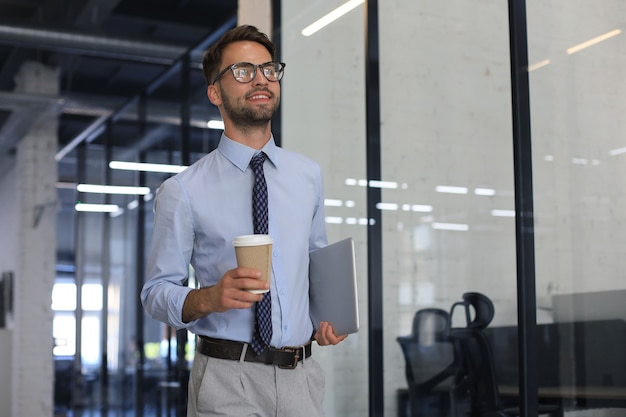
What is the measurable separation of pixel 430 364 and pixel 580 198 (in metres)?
1.23

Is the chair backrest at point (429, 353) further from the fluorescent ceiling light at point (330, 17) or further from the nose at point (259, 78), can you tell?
the nose at point (259, 78)

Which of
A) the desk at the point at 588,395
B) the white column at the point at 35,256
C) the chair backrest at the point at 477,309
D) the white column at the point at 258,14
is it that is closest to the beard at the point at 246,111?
the desk at the point at 588,395

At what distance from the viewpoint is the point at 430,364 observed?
399 centimetres

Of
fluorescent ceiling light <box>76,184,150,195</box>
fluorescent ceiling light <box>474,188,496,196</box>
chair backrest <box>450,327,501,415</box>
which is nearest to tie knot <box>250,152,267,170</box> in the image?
fluorescent ceiling light <box>474,188,496,196</box>

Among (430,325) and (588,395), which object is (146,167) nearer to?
(430,325)

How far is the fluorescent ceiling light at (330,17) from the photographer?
4.66 m

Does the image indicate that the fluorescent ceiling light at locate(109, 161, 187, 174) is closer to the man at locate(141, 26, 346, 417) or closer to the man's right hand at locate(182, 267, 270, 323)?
the man at locate(141, 26, 346, 417)

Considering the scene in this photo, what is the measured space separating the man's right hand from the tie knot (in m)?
0.37

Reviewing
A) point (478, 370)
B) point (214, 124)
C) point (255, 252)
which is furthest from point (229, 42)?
point (214, 124)

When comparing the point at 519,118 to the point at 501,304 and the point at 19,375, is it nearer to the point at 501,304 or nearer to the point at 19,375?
the point at 501,304

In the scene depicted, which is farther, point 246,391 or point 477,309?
point 477,309

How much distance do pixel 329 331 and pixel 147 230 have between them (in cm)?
763

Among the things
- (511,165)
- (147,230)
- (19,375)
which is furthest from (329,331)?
(19,375)

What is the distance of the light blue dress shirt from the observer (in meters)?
2.07
